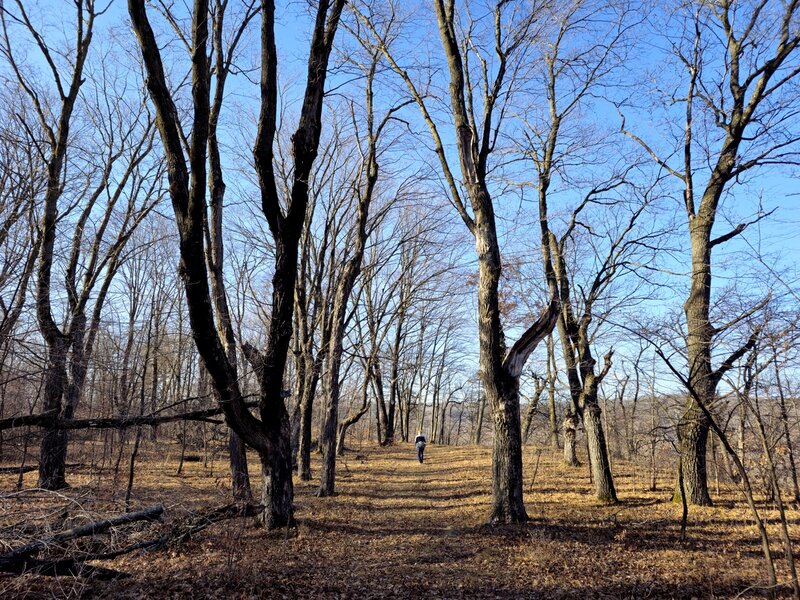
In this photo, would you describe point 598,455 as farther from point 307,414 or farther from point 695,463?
point 307,414

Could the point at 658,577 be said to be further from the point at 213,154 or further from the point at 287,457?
the point at 213,154

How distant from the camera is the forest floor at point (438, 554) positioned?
17.0 ft

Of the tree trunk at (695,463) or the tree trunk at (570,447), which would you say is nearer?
the tree trunk at (695,463)

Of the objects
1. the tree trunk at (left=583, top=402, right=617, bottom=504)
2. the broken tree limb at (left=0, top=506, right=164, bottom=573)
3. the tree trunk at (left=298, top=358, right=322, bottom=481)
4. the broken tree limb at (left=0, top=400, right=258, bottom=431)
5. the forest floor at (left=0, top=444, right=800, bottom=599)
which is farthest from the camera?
the tree trunk at (left=298, top=358, right=322, bottom=481)

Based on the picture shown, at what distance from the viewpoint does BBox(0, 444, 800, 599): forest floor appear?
518 centimetres

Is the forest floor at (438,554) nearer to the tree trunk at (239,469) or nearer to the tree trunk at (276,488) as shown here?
the tree trunk at (276,488)

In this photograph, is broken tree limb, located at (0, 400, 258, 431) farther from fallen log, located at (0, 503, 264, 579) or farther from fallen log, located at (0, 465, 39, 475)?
fallen log, located at (0, 465, 39, 475)

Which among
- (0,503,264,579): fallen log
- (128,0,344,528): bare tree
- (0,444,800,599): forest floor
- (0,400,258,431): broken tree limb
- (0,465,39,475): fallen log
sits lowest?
(0,465,39,475): fallen log

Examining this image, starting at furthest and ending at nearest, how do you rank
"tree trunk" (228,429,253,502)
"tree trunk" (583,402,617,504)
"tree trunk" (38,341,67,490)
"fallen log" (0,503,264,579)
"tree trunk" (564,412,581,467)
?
"tree trunk" (564,412,581,467)
"tree trunk" (38,341,67,490)
"tree trunk" (583,402,617,504)
"tree trunk" (228,429,253,502)
"fallen log" (0,503,264,579)

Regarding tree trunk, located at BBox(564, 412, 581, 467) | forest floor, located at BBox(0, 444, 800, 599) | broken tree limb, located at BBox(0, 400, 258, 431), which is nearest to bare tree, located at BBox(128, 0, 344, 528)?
broken tree limb, located at BBox(0, 400, 258, 431)

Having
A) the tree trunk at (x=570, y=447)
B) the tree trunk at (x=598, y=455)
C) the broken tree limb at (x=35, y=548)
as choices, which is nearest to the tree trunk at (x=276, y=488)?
the broken tree limb at (x=35, y=548)

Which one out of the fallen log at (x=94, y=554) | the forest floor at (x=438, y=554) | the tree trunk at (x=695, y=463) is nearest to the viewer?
the fallen log at (x=94, y=554)

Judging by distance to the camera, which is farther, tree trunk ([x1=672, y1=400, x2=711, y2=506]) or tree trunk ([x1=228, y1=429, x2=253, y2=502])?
tree trunk ([x1=228, y1=429, x2=253, y2=502])

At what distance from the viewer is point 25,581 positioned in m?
4.96
